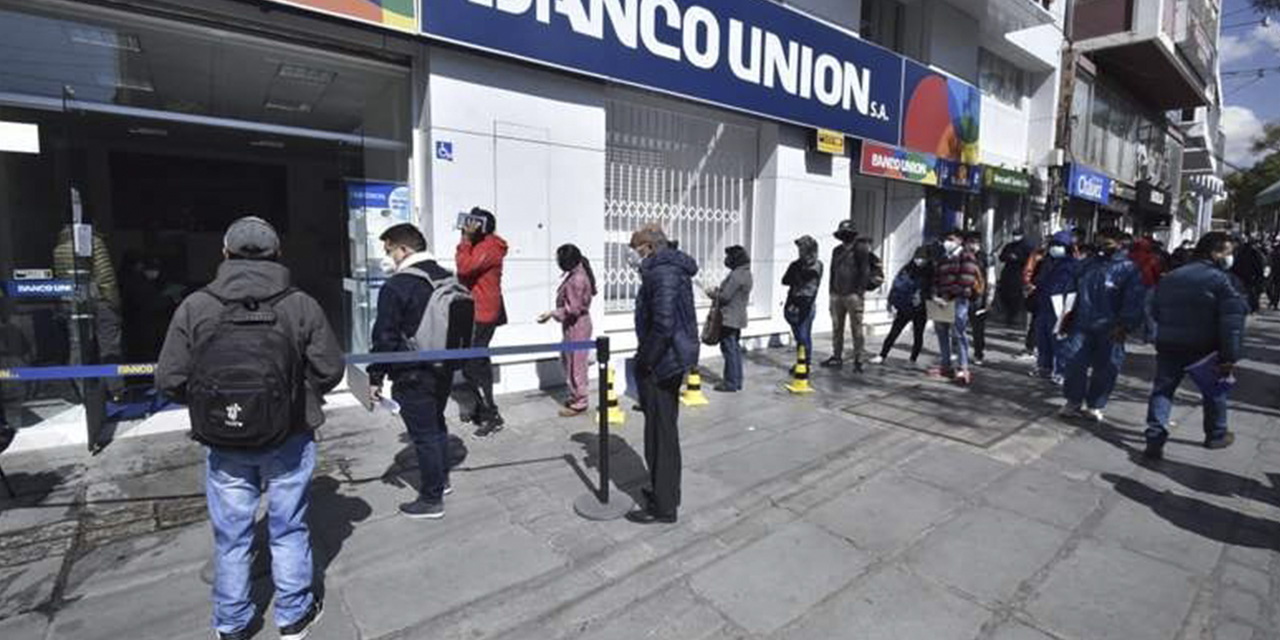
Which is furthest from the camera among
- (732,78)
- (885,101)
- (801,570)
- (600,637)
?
(885,101)

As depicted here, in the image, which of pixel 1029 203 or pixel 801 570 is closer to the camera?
pixel 801 570

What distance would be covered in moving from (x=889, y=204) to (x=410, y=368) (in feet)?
34.8

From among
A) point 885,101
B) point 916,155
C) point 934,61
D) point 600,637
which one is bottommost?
point 600,637

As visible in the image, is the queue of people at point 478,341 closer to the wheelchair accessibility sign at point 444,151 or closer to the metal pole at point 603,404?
the metal pole at point 603,404

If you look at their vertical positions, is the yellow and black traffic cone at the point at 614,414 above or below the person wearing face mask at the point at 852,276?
below

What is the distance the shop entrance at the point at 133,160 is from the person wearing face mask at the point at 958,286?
5891 millimetres

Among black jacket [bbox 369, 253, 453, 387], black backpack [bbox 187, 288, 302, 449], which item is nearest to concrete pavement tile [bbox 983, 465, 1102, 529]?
black jacket [bbox 369, 253, 453, 387]

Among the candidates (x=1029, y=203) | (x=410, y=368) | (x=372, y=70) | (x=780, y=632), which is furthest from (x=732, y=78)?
(x=1029, y=203)

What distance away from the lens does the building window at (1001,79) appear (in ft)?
43.7

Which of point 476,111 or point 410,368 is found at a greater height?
point 476,111

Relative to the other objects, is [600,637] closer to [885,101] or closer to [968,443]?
[968,443]

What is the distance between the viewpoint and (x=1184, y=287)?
189 inches

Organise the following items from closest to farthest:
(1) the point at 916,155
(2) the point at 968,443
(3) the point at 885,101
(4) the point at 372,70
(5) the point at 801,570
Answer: (5) the point at 801,570, (2) the point at 968,443, (4) the point at 372,70, (3) the point at 885,101, (1) the point at 916,155

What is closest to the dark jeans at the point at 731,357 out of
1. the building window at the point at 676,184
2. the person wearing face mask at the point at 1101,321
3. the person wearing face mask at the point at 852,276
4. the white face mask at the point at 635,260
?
the building window at the point at 676,184
